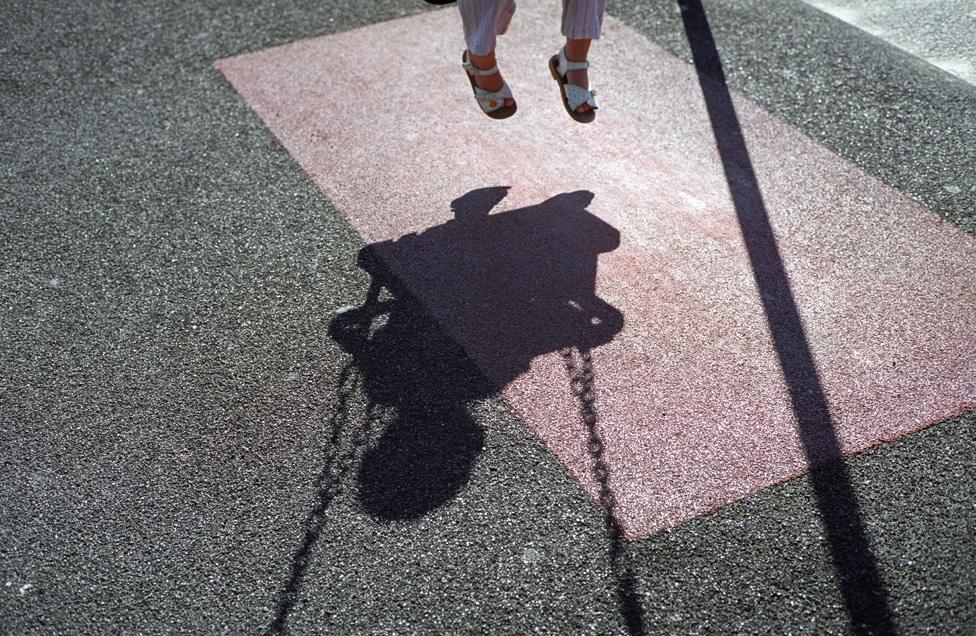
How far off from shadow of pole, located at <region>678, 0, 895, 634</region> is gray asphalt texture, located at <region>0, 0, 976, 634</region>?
0.16 ft

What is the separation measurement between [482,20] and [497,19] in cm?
7

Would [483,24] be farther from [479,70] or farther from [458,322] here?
[458,322]

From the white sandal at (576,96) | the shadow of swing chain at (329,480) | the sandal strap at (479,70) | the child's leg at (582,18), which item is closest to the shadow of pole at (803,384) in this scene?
the white sandal at (576,96)

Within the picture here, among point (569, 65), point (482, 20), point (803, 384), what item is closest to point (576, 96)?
point (569, 65)

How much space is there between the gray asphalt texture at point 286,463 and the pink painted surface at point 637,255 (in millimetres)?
150

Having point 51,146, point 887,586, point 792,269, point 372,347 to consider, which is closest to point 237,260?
point 372,347

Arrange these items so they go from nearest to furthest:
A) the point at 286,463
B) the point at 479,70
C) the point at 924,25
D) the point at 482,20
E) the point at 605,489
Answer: the point at 605,489 → the point at 286,463 → the point at 482,20 → the point at 479,70 → the point at 924,25

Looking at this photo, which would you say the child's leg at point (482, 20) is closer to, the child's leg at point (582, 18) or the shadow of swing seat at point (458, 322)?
the child's leg at point (582, 18)

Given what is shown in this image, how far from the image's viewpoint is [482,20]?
4691mm

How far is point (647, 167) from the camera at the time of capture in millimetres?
5414

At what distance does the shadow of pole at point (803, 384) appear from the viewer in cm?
321

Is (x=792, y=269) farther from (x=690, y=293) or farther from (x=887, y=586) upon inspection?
(x=887, y=586)

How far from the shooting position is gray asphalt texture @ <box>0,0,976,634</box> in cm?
320

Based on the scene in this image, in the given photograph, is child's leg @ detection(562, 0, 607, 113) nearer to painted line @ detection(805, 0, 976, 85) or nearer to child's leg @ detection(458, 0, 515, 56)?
child's leg @ detection(458, 0, 515, 56)
